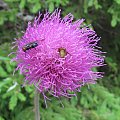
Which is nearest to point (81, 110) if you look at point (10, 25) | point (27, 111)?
point (27, 111)

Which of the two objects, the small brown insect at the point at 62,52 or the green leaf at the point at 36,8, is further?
the green leaf at the point at 36,8

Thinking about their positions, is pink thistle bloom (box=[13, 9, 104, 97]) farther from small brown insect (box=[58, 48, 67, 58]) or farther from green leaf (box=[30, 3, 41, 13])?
green leaf (box=[30, 3, 41, 13])

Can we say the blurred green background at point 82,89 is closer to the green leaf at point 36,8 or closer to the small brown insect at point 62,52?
the green leaf at point 36,8

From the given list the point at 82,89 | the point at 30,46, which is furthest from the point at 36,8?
the point at 30,46

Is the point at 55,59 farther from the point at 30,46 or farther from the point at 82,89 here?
the point at 82,89

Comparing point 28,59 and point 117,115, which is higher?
point 28,59

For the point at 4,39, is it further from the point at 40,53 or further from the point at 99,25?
the point at 40,53

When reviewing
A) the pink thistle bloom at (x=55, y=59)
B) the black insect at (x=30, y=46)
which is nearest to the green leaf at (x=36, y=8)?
the pink thistle bloom at (x=55, y=59)
